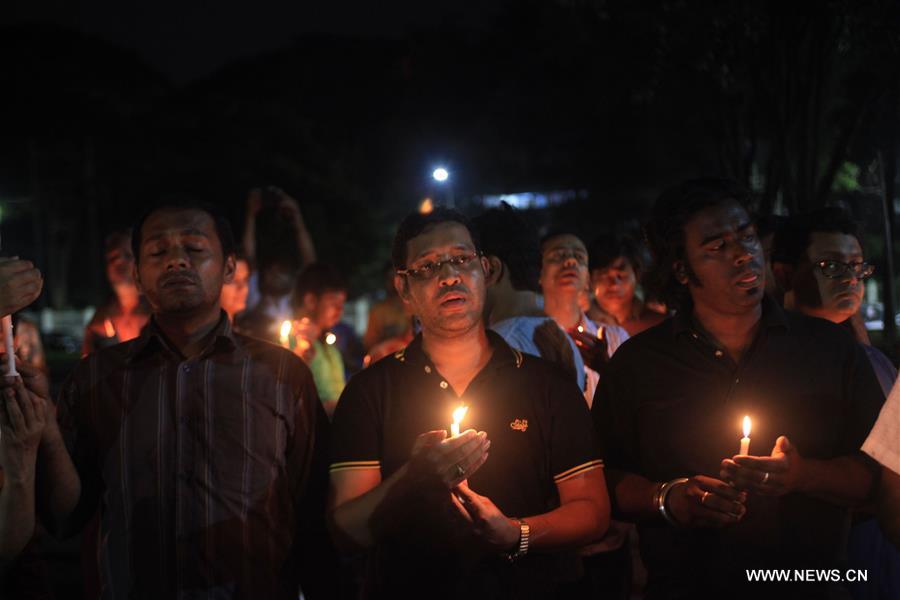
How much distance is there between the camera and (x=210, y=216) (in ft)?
11.8

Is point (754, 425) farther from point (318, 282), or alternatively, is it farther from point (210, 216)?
point (318, 282)

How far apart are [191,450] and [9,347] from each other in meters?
0.82

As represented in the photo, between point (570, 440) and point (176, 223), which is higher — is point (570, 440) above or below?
below

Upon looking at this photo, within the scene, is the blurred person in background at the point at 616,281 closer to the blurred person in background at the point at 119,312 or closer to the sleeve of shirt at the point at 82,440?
the blurred person in background at the point at 119,312

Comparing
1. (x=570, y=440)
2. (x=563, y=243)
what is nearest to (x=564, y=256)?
(x=563, y=243)

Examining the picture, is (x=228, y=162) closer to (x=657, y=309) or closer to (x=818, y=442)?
(x=657, y=309)

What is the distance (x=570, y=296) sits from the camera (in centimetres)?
507

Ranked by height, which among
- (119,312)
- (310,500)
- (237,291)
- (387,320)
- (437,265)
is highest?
(437,265)

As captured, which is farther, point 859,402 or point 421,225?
point 421,225

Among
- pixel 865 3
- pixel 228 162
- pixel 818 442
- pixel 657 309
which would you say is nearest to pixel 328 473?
pixel 818 442

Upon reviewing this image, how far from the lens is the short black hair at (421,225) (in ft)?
11.5

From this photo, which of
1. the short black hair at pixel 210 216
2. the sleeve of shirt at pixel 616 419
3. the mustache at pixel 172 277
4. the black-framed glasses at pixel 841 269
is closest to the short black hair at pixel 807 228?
the black-framed glasses at pixel 841 269

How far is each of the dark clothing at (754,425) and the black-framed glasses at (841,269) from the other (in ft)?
3.37

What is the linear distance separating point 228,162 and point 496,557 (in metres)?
40.1
